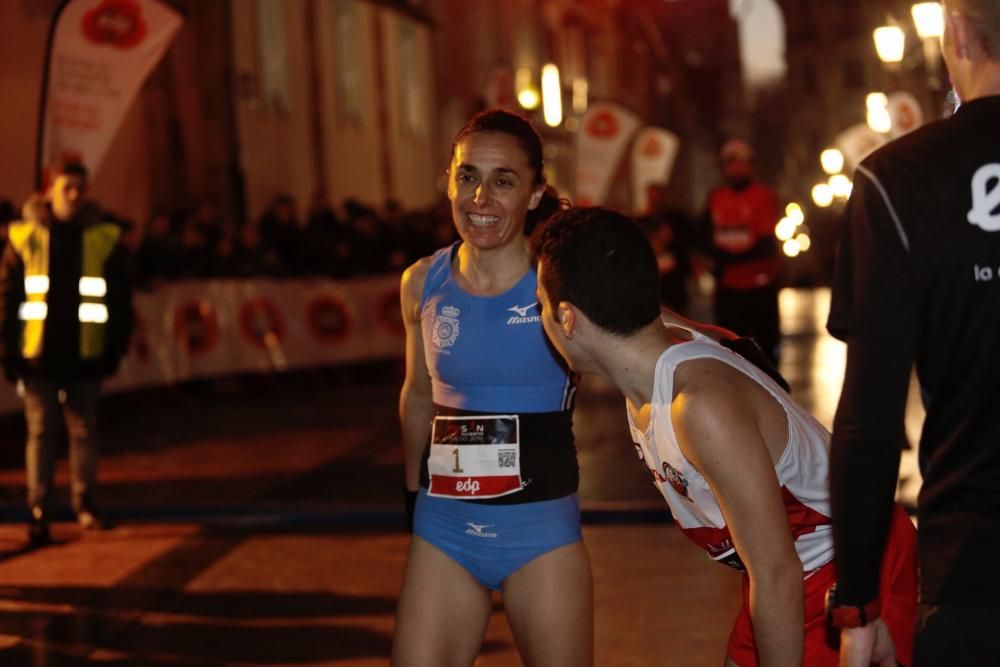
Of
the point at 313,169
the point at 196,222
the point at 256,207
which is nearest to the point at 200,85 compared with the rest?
the point at 256,207

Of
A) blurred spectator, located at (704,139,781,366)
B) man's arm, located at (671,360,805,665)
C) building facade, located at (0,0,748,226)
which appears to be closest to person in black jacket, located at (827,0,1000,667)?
man's arm, located at (671,360,805,665)

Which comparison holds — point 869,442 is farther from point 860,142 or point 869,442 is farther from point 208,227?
point 860,142

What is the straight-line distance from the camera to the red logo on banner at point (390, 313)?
1975 cm

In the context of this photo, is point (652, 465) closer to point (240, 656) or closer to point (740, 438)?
point (740, 438)

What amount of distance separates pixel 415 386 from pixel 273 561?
4.05 meters

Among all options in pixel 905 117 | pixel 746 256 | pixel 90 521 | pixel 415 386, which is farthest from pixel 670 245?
pixel 415 386

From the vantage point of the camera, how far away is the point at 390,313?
19.8 metres

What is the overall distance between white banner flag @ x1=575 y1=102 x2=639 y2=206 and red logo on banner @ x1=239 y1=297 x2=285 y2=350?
687 centimetres

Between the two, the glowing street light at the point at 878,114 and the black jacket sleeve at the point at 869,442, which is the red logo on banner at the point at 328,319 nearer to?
the glowing street light at the point at 878,114

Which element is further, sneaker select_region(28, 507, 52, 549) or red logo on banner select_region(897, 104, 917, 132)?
red logo on banner select_region(897, 104, 917, 132)

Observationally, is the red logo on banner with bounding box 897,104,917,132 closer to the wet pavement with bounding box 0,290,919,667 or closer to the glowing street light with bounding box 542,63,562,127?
the wet pavement with bounding box 0,290,919,667

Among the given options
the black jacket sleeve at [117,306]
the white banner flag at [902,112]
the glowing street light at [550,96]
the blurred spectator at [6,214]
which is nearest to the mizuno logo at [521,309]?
the black jacket sleeve at [117,306]

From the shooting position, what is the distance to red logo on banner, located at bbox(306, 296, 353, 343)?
734 inches

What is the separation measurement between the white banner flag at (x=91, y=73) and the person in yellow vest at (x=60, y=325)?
2338mm
